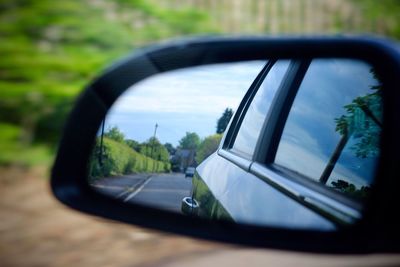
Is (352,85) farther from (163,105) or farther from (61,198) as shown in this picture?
(61,198)

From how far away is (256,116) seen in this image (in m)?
2.10

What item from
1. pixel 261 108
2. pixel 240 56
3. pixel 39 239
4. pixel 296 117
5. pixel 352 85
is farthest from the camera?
pixel 39 239

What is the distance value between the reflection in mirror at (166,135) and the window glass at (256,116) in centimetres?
19

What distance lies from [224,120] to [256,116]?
1.59 ft

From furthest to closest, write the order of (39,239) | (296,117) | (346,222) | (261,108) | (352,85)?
(39,239), (261,108), (296,117), (352,85), (346,222)

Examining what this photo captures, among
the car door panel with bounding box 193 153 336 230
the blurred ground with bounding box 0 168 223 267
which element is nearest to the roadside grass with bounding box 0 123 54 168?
the blurred ground with bounding box 0 168 223 267

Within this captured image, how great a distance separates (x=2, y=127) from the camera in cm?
505

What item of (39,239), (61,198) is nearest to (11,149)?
(39,239)

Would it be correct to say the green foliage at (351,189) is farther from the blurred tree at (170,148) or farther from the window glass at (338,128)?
the blurred tree at (170,148)

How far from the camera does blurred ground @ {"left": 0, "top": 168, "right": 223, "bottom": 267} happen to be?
3.80 meters

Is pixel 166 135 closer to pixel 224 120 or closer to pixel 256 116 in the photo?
pixel 224 120

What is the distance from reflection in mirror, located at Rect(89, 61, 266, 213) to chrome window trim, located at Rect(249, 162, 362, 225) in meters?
0.25

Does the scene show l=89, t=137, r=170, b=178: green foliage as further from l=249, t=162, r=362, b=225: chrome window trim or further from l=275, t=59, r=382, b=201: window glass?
l=275, t=59, r=382, b=201: window glass

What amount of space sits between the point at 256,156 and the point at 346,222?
69 cm
